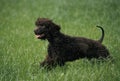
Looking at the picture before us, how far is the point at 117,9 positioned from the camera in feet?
55.1

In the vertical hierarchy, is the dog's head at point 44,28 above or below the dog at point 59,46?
above

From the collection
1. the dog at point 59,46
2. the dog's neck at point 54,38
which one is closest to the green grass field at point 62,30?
the dog at point 59,46

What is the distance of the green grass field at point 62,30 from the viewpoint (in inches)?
301

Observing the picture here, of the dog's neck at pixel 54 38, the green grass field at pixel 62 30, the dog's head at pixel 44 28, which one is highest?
the dog's head at pixel 44 28

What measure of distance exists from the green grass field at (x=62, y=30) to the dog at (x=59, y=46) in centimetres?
18

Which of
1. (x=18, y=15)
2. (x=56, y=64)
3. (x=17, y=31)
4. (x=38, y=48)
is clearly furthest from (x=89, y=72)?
(x=18, y=15)

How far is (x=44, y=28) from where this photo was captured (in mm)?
8500

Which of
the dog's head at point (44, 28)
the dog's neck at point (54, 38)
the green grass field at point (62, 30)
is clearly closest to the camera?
the green grass field at point (62, 30)

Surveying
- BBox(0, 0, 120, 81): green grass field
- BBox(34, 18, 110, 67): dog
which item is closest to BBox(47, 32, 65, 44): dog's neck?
BBox(34, 18, 110, 67): dog

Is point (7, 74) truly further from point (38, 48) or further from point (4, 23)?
point (4, 23)

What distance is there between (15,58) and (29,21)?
6564mm

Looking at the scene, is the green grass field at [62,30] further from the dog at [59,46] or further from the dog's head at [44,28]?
the dog's head at [44,28]

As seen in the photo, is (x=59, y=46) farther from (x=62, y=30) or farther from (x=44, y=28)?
(x=62, y=30)

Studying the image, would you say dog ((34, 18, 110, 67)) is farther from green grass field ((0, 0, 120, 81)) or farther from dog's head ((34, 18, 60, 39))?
green grass field ((0, 0, 120, 81))
